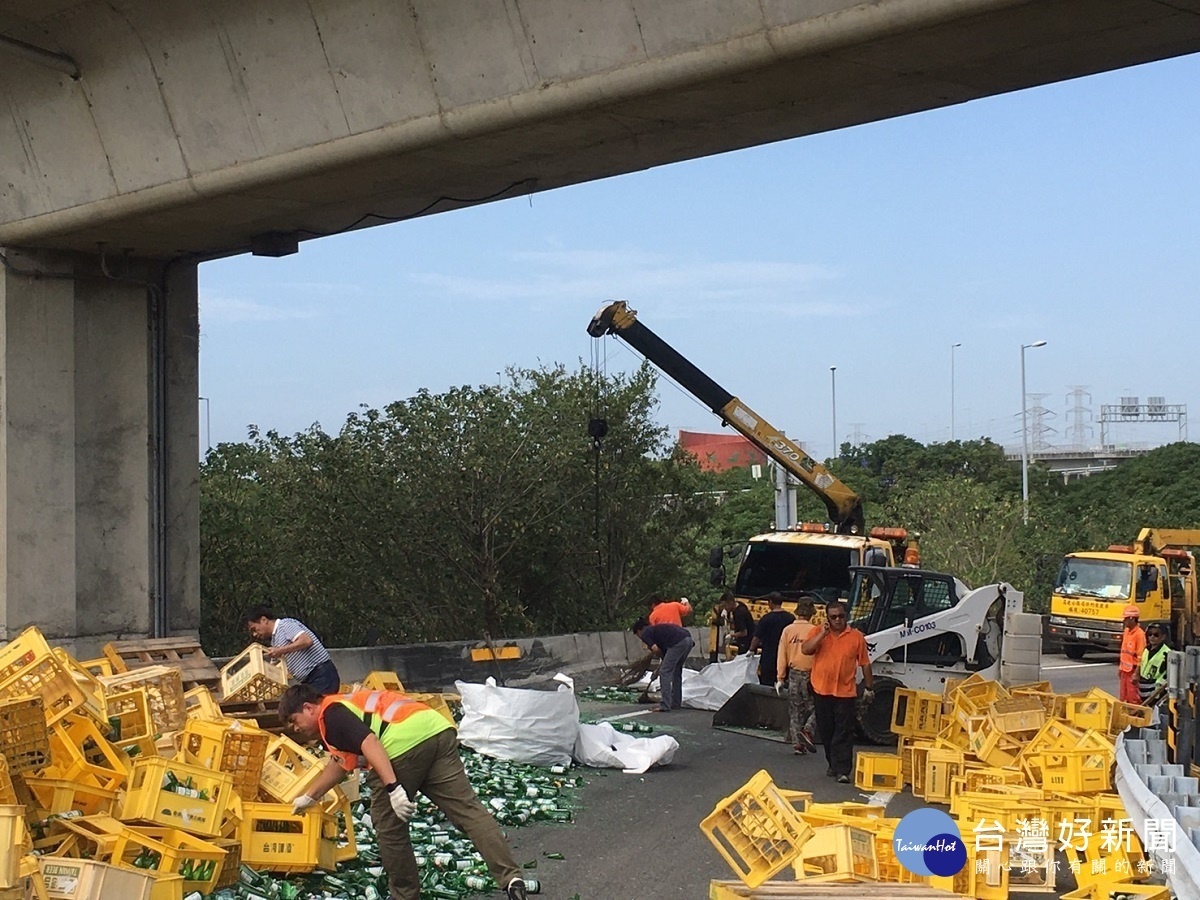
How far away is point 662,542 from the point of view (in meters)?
32.3

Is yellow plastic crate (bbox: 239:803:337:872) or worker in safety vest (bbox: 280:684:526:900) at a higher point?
worker in safety vest (bbox: 280:684:526:900)

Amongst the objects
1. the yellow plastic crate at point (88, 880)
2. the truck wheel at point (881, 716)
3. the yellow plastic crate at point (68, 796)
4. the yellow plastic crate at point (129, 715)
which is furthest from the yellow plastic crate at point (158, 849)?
the truck wheel at point (881, 716)

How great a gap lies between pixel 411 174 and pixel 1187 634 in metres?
22.5

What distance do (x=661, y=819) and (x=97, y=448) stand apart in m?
7.25

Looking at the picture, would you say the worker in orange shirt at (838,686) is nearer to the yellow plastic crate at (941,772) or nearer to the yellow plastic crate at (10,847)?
the yellow plastic crate at (941,772)

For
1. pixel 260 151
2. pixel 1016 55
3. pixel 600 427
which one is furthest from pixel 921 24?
pixel 600 427

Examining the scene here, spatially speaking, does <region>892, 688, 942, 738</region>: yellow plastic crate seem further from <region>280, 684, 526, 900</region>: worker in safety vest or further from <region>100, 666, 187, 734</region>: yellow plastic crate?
<region>280, 684, 526, 900</region>: worker in safety vest

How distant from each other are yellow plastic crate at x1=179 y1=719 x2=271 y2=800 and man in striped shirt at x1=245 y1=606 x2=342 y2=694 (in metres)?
3.25

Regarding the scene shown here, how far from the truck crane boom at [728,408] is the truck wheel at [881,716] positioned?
8.21 meters

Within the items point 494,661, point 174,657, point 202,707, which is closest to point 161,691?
point 202,707

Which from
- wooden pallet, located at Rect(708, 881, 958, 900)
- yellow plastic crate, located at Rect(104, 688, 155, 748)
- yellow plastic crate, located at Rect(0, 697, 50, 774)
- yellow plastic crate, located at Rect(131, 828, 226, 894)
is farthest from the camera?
yellow plastic crate, located at Rect(104, 688, 155, 748)

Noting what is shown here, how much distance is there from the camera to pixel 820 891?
24.2ft

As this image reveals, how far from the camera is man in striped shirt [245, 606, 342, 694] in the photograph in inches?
485

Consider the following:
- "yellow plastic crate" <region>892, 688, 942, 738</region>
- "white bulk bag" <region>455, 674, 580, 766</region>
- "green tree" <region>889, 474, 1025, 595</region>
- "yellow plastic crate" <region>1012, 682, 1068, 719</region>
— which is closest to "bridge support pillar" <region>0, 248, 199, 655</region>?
"white bulk bag" <region>455, 674, 580, 766</region>
